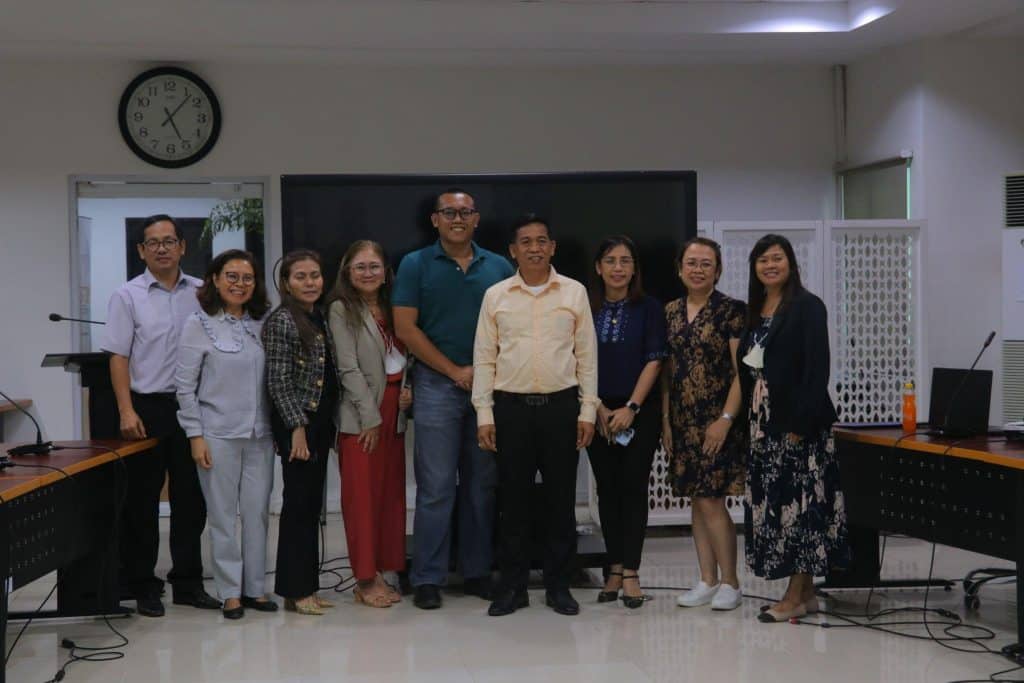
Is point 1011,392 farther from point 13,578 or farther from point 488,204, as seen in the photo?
point 13,578

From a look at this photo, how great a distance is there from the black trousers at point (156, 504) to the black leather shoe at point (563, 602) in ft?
4.86

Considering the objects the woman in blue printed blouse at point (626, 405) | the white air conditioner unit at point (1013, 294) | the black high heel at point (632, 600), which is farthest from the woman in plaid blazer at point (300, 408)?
the white air conditioner unit at point (1013, 294)

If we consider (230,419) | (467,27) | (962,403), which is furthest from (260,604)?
(467,27)

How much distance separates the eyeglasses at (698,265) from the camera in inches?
186

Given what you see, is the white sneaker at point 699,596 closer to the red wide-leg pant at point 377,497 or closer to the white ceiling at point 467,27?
the red wide-leg pant at point 377,497

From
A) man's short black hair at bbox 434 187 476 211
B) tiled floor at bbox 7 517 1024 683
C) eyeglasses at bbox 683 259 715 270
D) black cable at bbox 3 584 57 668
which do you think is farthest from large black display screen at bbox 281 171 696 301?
black cable at bbox 3 584 57 668

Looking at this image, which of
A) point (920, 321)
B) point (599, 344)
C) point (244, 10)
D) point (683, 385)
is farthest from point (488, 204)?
point (920, 321)

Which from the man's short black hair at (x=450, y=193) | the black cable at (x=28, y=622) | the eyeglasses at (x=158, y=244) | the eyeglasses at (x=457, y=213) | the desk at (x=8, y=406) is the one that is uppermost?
the man's short black hair at (x=450, y=193)

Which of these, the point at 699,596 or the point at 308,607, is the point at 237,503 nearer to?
the point at 308,607

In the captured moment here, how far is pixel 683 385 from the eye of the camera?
4.73m

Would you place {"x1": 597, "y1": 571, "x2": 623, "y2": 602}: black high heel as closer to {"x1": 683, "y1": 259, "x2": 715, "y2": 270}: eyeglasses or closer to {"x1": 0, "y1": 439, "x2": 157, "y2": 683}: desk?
{"x1": 683, "y1": 259, "x2": 715, "y2": 270}: eyeglasses

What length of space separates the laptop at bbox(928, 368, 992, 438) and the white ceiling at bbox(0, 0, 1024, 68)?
7.35ft

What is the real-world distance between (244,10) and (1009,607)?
177 inches

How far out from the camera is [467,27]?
623cm
